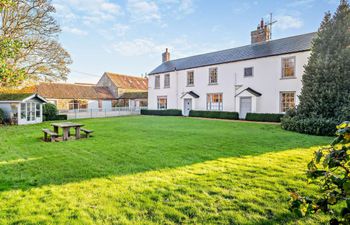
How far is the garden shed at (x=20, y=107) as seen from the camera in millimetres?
18609

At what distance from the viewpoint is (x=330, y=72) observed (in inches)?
480

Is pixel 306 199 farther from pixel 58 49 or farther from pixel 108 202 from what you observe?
pixel 58 49

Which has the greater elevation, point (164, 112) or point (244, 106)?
point (244, 106)

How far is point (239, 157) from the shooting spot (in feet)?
20.5

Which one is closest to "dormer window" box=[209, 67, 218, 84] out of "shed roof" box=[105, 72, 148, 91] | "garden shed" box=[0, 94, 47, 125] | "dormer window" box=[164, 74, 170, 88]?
"dormer window" box=[164, 74, 170, 88]

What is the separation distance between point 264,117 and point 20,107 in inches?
838

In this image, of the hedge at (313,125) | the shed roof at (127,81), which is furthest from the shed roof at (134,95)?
the hedge at (313,125)

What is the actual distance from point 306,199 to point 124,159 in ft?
16.8

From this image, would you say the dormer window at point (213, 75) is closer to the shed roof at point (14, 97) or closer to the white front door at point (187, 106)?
the white front door at point (187, 106)

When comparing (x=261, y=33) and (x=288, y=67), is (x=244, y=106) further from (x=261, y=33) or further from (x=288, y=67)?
(x=261, y=33)

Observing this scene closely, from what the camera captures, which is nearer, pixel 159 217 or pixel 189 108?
pixel 159 217

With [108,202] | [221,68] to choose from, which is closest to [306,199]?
[108,202]

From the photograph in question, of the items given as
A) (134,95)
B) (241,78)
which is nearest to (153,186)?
(241,78)

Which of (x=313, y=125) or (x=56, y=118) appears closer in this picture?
(x=313, y=125)
